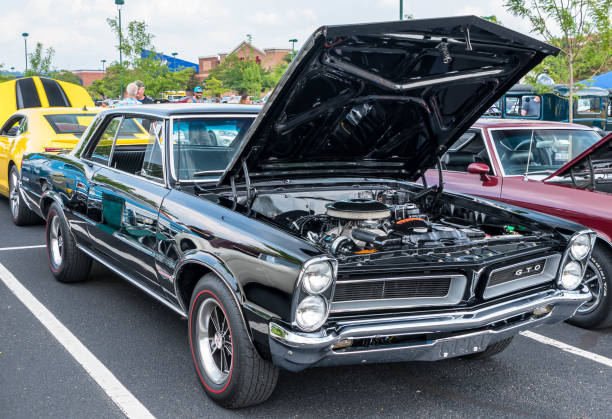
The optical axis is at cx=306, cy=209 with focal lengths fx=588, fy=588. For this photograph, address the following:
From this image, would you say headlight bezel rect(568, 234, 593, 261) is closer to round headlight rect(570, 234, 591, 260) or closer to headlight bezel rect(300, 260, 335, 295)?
round headlight rect(570, 234, 591, 260)

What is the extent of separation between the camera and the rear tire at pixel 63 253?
503cm

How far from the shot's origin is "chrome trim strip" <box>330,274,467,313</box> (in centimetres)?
274

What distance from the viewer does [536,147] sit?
236 inches

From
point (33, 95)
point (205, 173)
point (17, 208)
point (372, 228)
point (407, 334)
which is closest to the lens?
point (407, 334)

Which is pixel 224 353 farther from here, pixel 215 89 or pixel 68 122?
pixel 215 89

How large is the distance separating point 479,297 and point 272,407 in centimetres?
123

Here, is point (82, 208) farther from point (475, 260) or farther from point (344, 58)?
point (475, 260)

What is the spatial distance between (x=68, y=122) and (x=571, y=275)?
698 centimetres

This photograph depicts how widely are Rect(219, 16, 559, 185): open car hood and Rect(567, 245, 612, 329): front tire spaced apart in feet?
4.62

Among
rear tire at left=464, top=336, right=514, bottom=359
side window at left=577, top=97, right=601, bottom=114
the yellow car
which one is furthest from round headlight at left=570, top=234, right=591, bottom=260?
side window at left=577, top=97, right=601, bottom=114

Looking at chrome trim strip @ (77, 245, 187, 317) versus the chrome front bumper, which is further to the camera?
chrome trim strip @ (77, 245, 187, 317)

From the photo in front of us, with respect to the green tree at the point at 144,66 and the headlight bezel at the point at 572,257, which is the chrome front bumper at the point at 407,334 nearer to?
the headlight bezel at the point at 572,257

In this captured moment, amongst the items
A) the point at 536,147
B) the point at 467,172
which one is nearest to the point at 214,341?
the point at 467,172

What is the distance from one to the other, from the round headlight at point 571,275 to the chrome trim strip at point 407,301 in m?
0.80
